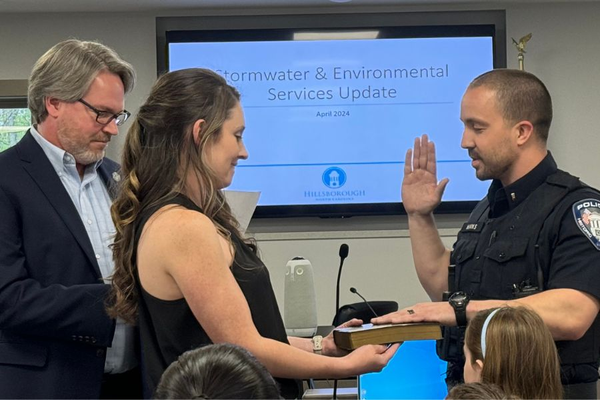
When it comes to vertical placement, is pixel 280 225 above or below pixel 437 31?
below

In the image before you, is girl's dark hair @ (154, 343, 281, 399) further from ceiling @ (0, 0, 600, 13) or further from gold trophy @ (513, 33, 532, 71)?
gold trophy @ (513, 33, 532, 71)

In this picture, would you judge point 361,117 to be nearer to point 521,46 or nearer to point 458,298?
point 521,46

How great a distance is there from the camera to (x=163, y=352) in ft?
5.64

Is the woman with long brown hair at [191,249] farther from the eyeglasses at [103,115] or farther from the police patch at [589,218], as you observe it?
the police patch at [589,218]

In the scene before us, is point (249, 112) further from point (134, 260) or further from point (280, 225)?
point (134, 260)

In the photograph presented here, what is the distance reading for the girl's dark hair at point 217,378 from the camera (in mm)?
1211

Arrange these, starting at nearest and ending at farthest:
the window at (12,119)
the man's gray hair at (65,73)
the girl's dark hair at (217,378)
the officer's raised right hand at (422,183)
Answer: the girl's dark hair at (217,378) → the man's gray hair at (65,73) → the officer's raised right hand at (422,183) → the window at (12,119)

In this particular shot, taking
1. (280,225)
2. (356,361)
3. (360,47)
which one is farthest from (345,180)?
(356,361)

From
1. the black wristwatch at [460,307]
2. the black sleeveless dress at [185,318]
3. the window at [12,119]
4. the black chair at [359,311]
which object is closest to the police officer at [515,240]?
the black wristwatch at [460,307]

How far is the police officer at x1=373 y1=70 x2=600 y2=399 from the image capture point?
2.04 m

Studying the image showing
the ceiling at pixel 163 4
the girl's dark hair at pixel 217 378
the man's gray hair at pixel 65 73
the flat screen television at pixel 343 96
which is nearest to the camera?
the girl's dark hair at pixel 217 378

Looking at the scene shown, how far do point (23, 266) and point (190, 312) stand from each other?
0.57 metres

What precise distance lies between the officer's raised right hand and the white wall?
7.41ft

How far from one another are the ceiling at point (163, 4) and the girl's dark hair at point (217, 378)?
12.1 ft
